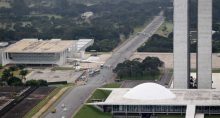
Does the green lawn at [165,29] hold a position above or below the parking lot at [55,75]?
above

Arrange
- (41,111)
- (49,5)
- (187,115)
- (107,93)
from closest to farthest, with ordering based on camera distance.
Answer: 1. (187,115)
2. (41,111)
3. (107,93)
4. (49,5)

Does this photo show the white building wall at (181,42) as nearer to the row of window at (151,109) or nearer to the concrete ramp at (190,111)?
the row of window at (151,109)

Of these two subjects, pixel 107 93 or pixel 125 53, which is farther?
pixel 125 53

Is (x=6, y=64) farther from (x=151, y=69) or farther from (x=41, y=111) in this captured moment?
(x=41, y=111)

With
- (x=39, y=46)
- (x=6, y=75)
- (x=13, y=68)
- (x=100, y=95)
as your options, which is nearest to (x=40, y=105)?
(x=100, y=95)

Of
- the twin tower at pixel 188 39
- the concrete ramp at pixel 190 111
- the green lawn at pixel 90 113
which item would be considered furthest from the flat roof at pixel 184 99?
the twin tower at pixel 188 39

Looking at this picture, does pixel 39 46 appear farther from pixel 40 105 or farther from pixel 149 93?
pixel 149 93

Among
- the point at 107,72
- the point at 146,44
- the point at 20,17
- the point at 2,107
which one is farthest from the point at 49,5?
the point at 2,107
